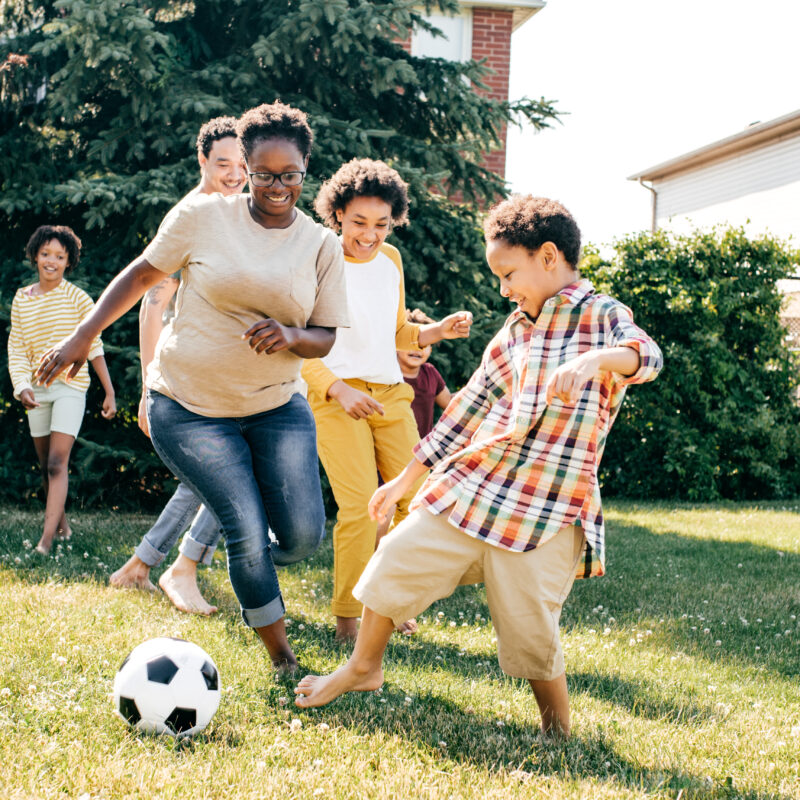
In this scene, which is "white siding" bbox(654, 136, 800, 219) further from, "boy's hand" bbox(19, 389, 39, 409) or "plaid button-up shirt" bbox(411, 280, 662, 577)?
"plaid button-up shirt" bbox(411, 280, 662, 577)

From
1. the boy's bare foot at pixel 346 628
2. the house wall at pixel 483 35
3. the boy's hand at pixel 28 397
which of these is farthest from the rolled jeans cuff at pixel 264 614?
the house wall at pixel 483 35

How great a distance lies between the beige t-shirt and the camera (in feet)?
11.1

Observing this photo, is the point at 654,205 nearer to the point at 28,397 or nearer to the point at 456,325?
the point at 28,397

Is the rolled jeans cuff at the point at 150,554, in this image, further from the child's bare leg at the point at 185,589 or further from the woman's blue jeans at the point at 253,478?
the woman's blue jeans at the point at 253,478

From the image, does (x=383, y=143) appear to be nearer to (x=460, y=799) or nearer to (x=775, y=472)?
(x=775, y=472)

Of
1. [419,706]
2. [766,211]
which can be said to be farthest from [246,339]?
[766,211]

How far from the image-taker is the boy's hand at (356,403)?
Result: 4098 mm

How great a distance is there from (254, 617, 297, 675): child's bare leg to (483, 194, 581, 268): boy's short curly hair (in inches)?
70.5

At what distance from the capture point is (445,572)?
308cm

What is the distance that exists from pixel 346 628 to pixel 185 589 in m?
1.01

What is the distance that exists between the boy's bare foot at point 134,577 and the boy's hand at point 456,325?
7.28 feet

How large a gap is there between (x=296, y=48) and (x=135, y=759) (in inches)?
291

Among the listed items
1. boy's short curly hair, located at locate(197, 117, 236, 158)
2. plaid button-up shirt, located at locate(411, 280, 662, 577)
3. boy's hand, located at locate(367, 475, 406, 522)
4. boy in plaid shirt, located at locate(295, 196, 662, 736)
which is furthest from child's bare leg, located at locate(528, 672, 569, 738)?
boy's short curly hair, located at locate(197, 117, 236, 158)

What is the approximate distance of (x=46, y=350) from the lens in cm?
670
